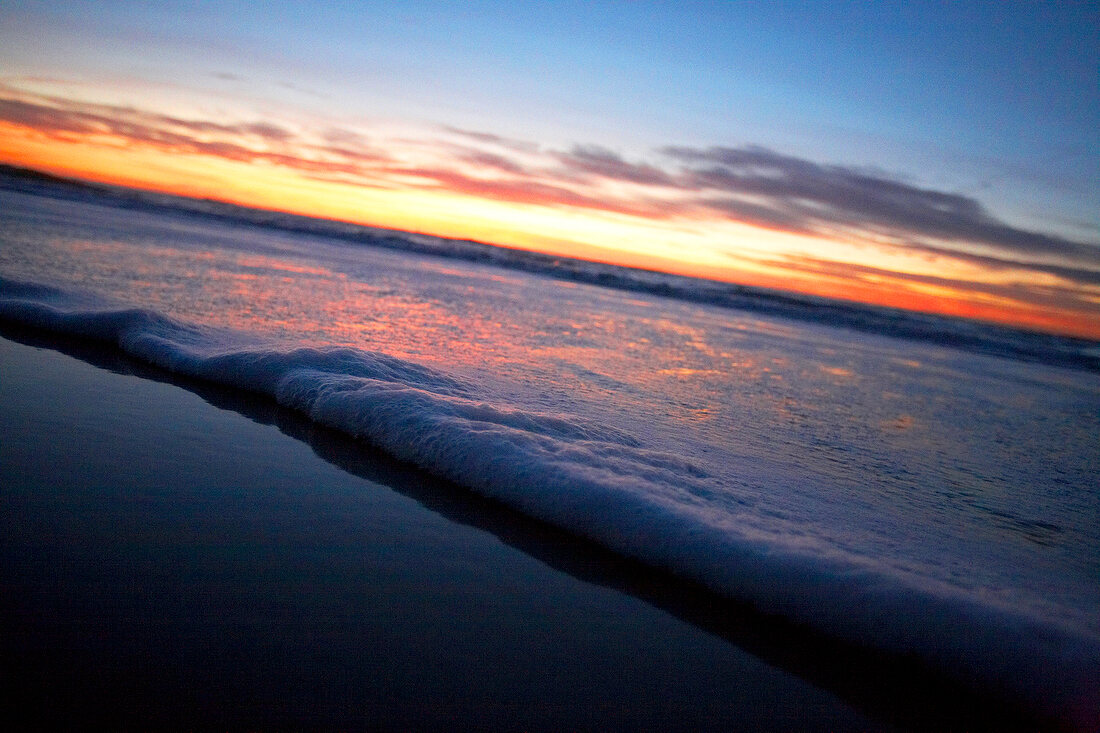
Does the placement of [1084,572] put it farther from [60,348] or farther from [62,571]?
[60,348]

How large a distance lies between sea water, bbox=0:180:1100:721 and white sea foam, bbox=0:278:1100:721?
0.03 ft

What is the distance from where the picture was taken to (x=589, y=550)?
274 centimetres

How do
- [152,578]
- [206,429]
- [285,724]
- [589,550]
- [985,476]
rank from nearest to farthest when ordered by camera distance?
[285,724] < [152,578] < [589,550] < [206,429] < [985,476]

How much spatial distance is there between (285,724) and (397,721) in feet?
0.88

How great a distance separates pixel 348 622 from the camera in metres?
2.03

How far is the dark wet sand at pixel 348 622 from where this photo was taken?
1.71 meters

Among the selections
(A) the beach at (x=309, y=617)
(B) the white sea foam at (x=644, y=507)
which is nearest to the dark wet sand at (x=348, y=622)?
(A) the beach at (x=309, y=617)

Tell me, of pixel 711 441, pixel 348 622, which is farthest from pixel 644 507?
pixel 711 441

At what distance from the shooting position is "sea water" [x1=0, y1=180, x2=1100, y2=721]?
2449 millimetres

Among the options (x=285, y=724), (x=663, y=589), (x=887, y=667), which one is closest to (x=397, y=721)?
(x=285, y=724)

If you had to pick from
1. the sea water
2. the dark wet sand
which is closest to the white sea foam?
the sea water

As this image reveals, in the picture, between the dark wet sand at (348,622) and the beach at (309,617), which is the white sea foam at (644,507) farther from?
the beach at (309,617)

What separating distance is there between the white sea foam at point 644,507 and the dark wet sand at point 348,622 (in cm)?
11

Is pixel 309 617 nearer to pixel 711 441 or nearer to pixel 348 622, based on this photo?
pixel 348 622
